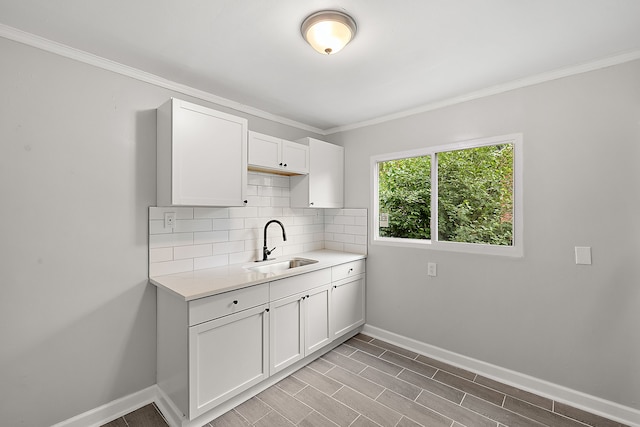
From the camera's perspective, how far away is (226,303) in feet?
6.29

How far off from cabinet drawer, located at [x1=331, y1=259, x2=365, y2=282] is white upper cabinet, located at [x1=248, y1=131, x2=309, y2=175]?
40.9 inches

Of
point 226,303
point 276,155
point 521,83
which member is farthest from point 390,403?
point 521,83

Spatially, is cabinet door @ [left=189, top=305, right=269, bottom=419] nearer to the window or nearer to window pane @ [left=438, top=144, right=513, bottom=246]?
the window

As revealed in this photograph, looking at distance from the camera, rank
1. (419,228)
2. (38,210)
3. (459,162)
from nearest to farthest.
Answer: (38,210)
(459,162)
(419,228)

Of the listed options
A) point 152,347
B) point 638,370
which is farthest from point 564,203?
point 152,347

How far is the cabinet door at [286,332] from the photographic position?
2215mm

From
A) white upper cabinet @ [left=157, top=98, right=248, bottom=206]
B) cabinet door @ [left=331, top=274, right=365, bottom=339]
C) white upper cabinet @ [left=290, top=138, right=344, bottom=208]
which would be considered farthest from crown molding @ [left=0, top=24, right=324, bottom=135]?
cabinet door @ [left=331, top=274, right=365, bottom=339]

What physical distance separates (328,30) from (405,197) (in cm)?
192

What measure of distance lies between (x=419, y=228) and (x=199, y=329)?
216cm

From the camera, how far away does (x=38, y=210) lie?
170 centimetres

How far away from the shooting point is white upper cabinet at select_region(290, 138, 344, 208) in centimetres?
303

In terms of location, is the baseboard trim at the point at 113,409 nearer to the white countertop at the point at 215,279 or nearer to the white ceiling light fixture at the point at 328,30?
the white countertop at the point at 215,279

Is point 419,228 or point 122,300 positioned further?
point 419,228

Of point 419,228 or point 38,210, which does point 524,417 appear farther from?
point 38,210
